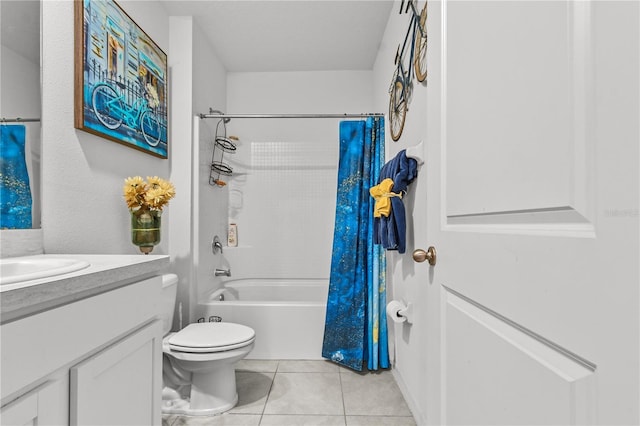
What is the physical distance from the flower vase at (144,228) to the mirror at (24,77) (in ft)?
1.39

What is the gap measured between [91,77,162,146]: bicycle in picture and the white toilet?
880 millimetres

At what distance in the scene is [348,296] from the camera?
2.20 m

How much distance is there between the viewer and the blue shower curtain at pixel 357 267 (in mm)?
2135

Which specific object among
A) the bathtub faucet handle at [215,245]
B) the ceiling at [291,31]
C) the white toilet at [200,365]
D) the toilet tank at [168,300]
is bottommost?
the white toilet at [200,365]

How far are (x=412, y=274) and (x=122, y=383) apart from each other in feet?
4.46

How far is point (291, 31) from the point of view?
2.42m

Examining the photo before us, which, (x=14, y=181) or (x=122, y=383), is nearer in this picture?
(x=122, y=383)

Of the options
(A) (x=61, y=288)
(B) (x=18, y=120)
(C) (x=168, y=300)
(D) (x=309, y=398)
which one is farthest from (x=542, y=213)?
(C) (x=168, y=300)

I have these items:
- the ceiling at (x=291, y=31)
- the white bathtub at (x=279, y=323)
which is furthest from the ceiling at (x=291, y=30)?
the white bathtub at (x=279, y=323)

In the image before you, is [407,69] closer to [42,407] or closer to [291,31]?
[291,31]

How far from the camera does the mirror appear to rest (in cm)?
110

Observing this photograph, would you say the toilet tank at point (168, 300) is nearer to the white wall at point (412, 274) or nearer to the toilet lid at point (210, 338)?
the toilet lid at point (210, 338)

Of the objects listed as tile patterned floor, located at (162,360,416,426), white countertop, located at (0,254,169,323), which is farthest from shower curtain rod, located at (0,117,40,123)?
tile patterned floor, located at (162,360,416,426)

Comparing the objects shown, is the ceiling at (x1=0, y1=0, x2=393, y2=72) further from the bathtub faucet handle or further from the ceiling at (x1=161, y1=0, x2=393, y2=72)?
the bathtub faucet handle
